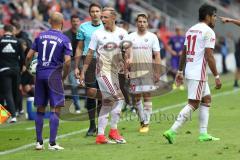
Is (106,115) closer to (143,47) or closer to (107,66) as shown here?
(107,66)

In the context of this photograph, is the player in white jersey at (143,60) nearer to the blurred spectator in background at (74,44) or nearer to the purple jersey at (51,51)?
the blurred spectator in background at (74,44)

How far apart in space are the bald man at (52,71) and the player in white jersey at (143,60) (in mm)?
2842

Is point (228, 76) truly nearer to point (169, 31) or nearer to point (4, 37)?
point (169, 31)

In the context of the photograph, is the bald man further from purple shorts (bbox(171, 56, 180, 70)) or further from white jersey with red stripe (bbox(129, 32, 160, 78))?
purple shorts (bbox(171, 56, 180, 70))

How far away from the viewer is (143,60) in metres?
16.8

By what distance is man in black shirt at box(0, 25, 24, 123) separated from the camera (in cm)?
1942

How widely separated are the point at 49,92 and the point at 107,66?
49.1 inches

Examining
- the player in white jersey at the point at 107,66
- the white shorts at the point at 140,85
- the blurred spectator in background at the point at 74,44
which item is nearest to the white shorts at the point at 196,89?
the player in white jersey at the point at 107,66

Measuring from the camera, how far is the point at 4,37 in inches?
765

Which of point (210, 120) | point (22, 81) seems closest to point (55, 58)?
point (210, 120)

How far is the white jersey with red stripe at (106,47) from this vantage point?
14.7m

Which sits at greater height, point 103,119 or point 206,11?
point 206,11

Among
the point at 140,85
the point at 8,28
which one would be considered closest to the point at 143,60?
the point at 140,85

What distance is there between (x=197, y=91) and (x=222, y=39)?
1002 inches
